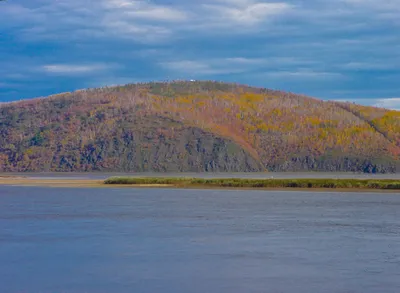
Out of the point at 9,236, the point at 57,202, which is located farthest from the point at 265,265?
the point at 57,202

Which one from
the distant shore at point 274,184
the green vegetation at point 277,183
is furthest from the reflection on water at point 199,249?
the green vegetation at point 277,183

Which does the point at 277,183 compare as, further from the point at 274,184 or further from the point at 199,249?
the point at 199,249

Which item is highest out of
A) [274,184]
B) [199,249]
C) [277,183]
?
[277,183]

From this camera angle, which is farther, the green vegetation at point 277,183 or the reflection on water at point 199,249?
the green vegetation at point 277,183

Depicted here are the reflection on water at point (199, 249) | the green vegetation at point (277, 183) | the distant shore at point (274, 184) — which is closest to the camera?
the reflection on water at point (199, 249)

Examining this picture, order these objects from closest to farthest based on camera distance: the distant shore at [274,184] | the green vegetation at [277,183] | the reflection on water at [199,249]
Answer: the reflection on water at [199,249] → the distant shore at [274,184] → the green vegetation at [277,183]

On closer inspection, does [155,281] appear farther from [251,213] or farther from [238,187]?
[238,187]

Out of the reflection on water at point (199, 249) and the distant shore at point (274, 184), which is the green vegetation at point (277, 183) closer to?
the distant shore at point (274, 184)

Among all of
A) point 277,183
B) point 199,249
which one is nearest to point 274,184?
point 277,183

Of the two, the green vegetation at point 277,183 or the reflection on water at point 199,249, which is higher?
the green vegetation at point 277,183

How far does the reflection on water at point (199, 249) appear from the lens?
2519 centimetres

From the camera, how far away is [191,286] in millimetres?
24750

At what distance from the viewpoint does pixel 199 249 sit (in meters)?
33.0

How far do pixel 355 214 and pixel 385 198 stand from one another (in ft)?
65.8
